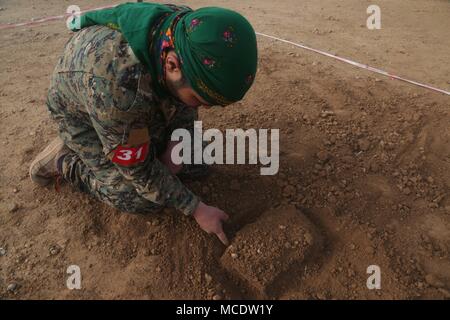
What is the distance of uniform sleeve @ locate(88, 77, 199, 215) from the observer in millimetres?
1341

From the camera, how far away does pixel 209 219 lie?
167cm

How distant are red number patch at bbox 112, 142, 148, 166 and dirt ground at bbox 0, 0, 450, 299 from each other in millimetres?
502

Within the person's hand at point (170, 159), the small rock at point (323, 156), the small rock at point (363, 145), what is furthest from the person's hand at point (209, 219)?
the small rock at point (363, 145)

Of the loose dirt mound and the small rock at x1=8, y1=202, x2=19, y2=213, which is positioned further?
the small rock at x1=8, y1=202, x2=19, y2=213

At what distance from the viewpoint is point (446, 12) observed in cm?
441

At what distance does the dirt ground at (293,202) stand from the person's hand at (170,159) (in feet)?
0.41

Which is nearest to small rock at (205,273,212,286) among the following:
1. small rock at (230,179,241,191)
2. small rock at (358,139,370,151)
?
small rock at (230,179,241,191)

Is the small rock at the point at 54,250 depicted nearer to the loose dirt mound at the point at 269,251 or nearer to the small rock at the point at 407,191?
the loose dirt mound at the point at 269,251

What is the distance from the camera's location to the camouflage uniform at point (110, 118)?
1.33 meters

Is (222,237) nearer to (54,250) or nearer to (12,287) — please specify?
(54,250)

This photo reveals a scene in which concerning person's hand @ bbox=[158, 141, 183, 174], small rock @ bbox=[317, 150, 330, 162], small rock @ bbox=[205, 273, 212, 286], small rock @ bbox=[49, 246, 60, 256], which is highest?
Answer: person's hand @ bbox=[158, 141, 183, 174]
